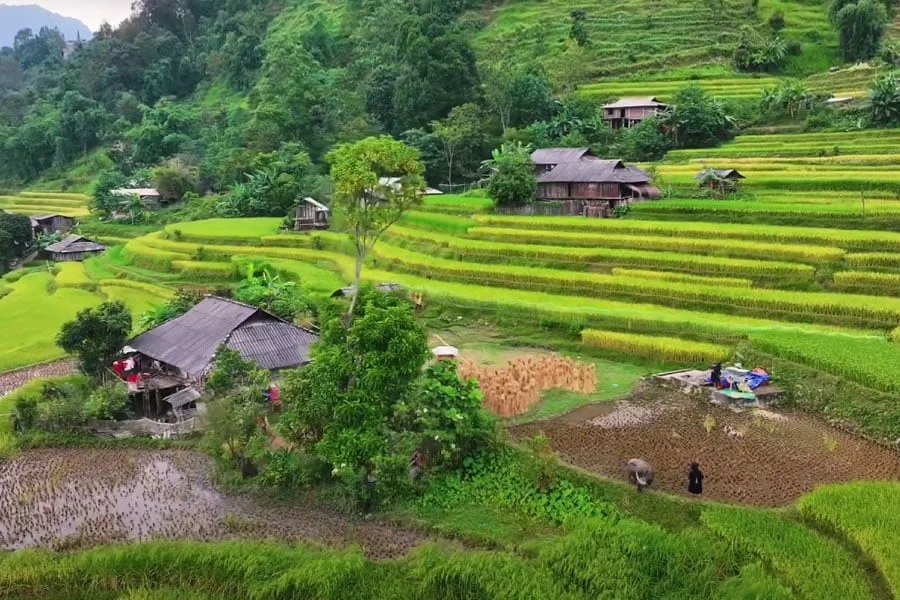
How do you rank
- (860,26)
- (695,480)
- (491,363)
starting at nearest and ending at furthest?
(695,480) < (491,363) < (860,26)

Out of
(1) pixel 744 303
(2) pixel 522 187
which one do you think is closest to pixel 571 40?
(2) pixel 522 187

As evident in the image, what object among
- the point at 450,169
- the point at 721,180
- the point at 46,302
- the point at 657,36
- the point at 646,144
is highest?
the point at 657,36

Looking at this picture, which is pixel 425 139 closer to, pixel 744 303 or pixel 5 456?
pixel 744 303

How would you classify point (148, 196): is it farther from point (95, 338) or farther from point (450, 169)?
point (95, 338)

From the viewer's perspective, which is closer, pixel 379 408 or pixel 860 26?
pixel 379 408

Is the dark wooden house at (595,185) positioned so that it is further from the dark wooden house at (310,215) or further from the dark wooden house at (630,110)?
the dark wooden house at (630,110)

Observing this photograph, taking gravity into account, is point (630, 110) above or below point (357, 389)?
above

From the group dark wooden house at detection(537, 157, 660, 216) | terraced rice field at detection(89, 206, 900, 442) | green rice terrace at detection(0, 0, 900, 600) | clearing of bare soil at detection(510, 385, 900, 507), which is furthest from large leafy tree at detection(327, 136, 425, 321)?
dark wooden house at detection(537, 157, 660, 216)

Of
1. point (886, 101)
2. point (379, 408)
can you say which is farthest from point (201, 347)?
point (886, 101)
